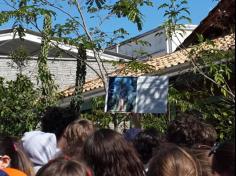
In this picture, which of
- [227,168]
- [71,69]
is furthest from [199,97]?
[71,69]

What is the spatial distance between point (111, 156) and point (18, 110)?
812 cm

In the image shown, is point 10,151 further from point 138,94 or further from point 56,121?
point 138,94

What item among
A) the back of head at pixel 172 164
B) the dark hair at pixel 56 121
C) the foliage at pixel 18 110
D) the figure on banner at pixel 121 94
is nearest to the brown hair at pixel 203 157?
the back of head at pixel 172 164

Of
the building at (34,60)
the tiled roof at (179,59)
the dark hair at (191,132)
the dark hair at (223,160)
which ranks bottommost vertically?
the dark hair at (223,160)

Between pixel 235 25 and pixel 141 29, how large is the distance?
6218 mm

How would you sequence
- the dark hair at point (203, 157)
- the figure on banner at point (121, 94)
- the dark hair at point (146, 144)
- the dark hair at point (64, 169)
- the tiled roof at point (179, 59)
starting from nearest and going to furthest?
1. the dark hair at point (64, 169)
2. the dark hair at point (203, 157)
3. the dark hair at point (146, 144)
4. the tiled roof at point (179, 59)
5. the figure on banner at point (121, 94)

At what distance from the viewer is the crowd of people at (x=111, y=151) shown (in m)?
3.34

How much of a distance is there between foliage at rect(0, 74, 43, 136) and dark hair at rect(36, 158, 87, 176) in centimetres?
776

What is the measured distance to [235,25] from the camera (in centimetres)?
200

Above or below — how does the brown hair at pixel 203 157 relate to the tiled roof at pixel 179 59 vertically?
below

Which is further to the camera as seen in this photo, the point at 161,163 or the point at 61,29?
the point at 61,29

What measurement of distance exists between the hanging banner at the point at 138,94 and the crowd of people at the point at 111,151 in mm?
861

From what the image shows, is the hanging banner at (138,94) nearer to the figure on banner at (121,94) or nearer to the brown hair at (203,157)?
the figure on banner at (121,94)

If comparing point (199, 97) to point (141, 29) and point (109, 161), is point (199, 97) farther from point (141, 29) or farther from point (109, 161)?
point (109, 161)
